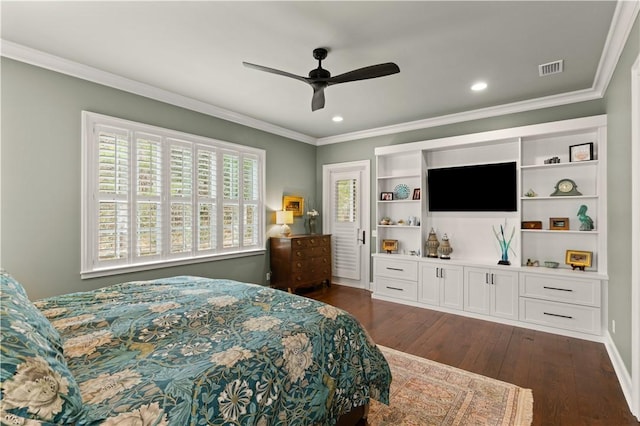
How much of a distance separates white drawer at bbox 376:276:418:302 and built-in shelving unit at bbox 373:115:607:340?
15 mm

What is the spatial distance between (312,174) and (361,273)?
2.13m

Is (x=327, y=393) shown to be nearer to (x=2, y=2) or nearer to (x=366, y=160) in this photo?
(x=2, y=2)

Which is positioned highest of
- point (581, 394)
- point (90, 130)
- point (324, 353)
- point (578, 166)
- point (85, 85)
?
point (85, 85)

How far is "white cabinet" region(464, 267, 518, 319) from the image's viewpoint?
12.6 ft

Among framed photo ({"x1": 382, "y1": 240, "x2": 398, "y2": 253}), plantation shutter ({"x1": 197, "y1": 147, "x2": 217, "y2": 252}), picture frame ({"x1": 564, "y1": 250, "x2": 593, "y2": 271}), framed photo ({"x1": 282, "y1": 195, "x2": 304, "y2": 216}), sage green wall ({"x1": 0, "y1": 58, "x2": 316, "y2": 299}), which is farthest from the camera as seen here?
framed photo ({"x1": 282, "y1": 195, "x2": 304, "y2": 216})

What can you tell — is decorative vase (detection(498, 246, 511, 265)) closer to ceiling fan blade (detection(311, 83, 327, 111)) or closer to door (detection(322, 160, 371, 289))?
door (detection(322, 160, 371, 289))

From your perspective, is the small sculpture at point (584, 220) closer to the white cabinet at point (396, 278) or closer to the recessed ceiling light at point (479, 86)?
the recessed ceiling light at point (479, 86)

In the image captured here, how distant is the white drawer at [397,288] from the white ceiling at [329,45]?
2632 mm

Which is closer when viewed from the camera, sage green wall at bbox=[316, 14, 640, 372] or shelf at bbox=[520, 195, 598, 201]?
sage green wall at bbox=[316, 14, 640, 372]

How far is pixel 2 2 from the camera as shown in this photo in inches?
87.0

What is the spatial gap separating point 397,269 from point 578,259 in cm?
220

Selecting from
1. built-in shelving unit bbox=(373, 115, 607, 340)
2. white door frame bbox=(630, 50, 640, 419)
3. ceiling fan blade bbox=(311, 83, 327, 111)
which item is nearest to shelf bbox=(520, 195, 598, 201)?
built-in shelving unit bbox=(373, 115, 607, 340)

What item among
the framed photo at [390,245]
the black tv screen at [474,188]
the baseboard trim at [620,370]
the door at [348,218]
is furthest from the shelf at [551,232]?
the door at [348,218]

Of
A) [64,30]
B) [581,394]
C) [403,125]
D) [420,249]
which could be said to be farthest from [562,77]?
[64,30]
